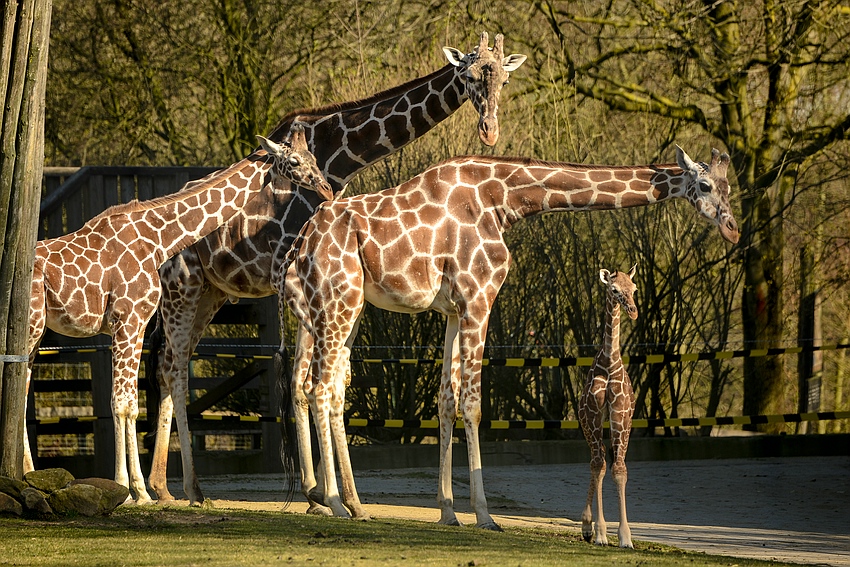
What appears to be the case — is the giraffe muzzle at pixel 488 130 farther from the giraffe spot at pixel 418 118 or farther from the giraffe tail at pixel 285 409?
the giraffe tail at pixel 285 409

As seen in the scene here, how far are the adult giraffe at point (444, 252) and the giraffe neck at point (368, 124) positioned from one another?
1038 millimetres

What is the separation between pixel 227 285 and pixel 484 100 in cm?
267

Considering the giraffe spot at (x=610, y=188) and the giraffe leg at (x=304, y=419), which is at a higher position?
the giraffe spot at (x=610, y=188)

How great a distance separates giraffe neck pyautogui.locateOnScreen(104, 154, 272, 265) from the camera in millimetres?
10469

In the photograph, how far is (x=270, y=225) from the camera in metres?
10.6

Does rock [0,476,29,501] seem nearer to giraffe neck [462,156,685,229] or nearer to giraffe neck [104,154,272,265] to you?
giraffe neck [104,154,272,265]

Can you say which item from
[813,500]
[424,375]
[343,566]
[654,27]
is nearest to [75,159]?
[424,375]

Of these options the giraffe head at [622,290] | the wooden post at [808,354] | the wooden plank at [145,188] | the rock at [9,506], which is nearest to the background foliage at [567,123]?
the wooden post at [808,354]

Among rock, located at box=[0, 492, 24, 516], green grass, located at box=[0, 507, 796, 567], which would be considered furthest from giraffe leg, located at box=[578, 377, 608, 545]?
rock, located at box=[0, 492, 24, 516]

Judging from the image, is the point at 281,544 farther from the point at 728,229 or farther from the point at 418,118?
the point at 418,118

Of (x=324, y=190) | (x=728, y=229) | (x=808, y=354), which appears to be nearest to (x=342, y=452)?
(x=324, y=190)

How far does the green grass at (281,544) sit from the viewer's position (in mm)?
6875

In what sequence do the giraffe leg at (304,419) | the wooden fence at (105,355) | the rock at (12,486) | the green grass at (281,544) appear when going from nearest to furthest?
the green grass at (281,544)
the rock at (12,486)
the giraffe leg at (304,419)
the wooden fence at (105,355)

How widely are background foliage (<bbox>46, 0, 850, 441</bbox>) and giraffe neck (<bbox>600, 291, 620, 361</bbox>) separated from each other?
5.88 m
